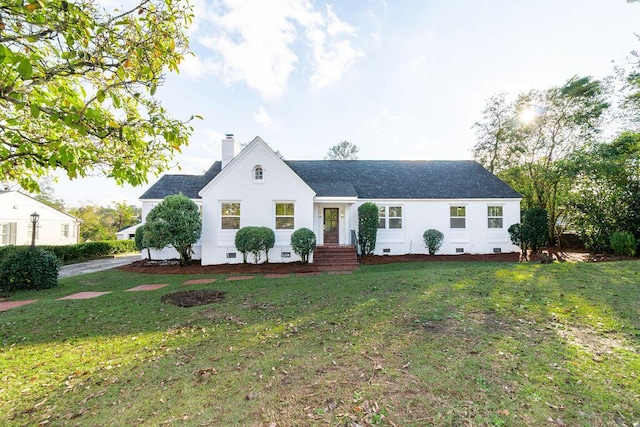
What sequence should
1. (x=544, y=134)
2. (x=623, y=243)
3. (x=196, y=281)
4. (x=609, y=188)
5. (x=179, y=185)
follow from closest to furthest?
(x=196, y=281)
(x=623, y=243)
(x=609, y=188)
(x=179, y=185)
(x=544, y=134)

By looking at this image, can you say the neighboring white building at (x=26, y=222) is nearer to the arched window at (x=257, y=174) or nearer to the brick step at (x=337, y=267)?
the arched window at (x=257, y=174)

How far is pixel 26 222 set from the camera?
2398 centimetres

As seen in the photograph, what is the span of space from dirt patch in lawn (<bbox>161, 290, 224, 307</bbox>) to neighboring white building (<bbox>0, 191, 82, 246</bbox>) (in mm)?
24813

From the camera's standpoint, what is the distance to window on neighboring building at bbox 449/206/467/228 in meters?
16.6

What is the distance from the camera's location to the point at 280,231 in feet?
46.1

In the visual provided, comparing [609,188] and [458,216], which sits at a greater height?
[609,188]

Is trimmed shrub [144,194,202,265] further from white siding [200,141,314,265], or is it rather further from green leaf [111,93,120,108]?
green leaf [111,93,120,108]

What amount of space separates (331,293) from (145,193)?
1435cm

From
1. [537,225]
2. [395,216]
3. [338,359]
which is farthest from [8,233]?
[537,225]

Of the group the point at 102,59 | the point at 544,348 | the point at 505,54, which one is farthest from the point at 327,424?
the point at 505,54

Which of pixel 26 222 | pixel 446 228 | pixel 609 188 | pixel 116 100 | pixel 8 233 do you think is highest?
pixel 609 188

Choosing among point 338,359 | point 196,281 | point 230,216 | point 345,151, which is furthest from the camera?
point 345,151

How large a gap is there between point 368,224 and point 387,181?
458cm

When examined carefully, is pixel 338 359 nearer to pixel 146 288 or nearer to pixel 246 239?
pixel 146 288
